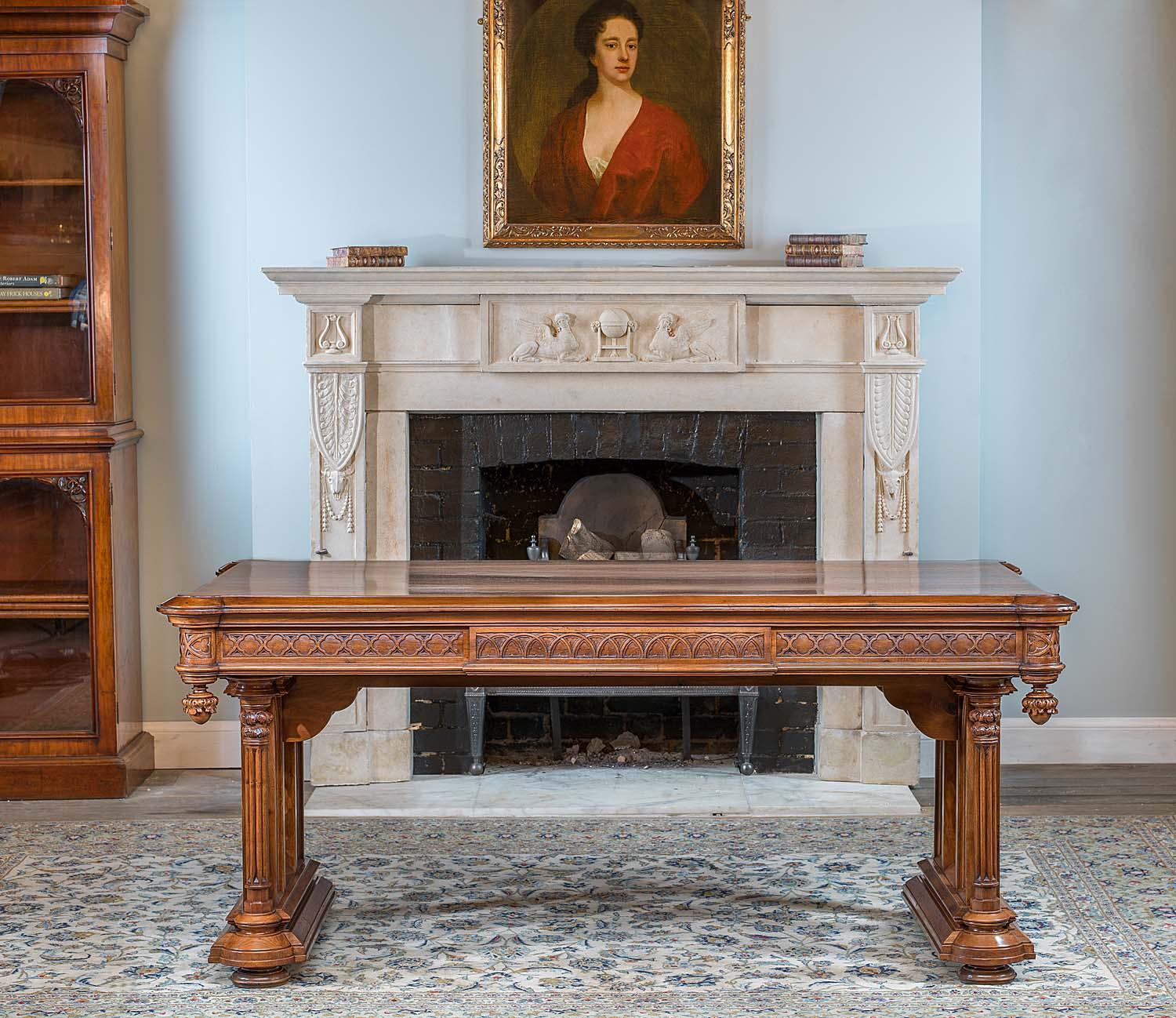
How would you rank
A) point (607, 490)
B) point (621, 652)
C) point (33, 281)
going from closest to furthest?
point (621, 652) < point (33, 281) < point (607, 490)

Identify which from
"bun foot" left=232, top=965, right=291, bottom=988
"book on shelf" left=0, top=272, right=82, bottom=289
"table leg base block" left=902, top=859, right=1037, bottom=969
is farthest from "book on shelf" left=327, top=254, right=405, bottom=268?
"table leg base block" left=902, top=859, right=1037, bottom=969

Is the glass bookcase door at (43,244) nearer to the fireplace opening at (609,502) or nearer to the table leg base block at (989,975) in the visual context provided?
the fireplace opening at (609,502)

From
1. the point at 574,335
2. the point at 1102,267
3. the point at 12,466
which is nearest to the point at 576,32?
the point at 574,335

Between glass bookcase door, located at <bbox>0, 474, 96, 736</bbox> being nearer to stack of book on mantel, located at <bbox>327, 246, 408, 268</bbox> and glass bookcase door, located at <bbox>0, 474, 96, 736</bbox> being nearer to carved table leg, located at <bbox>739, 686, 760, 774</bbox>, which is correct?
stack of book on mantel, located at <bbox>327, 246, 408, 268</bbox>

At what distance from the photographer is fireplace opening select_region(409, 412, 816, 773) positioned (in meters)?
4.66

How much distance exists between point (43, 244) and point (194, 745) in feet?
5.78

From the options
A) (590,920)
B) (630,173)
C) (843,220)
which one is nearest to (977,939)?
(590,920)

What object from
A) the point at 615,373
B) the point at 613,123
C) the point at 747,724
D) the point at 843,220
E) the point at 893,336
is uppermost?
the point at 613,123

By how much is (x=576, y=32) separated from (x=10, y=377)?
2.15 m

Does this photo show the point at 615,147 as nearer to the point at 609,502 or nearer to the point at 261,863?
the point at 609,502

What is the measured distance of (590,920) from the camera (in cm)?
346

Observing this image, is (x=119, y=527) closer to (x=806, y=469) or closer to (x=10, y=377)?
(x=10, y=377)

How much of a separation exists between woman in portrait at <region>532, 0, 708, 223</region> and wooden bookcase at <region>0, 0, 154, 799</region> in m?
1.45

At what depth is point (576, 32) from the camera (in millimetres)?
4586
